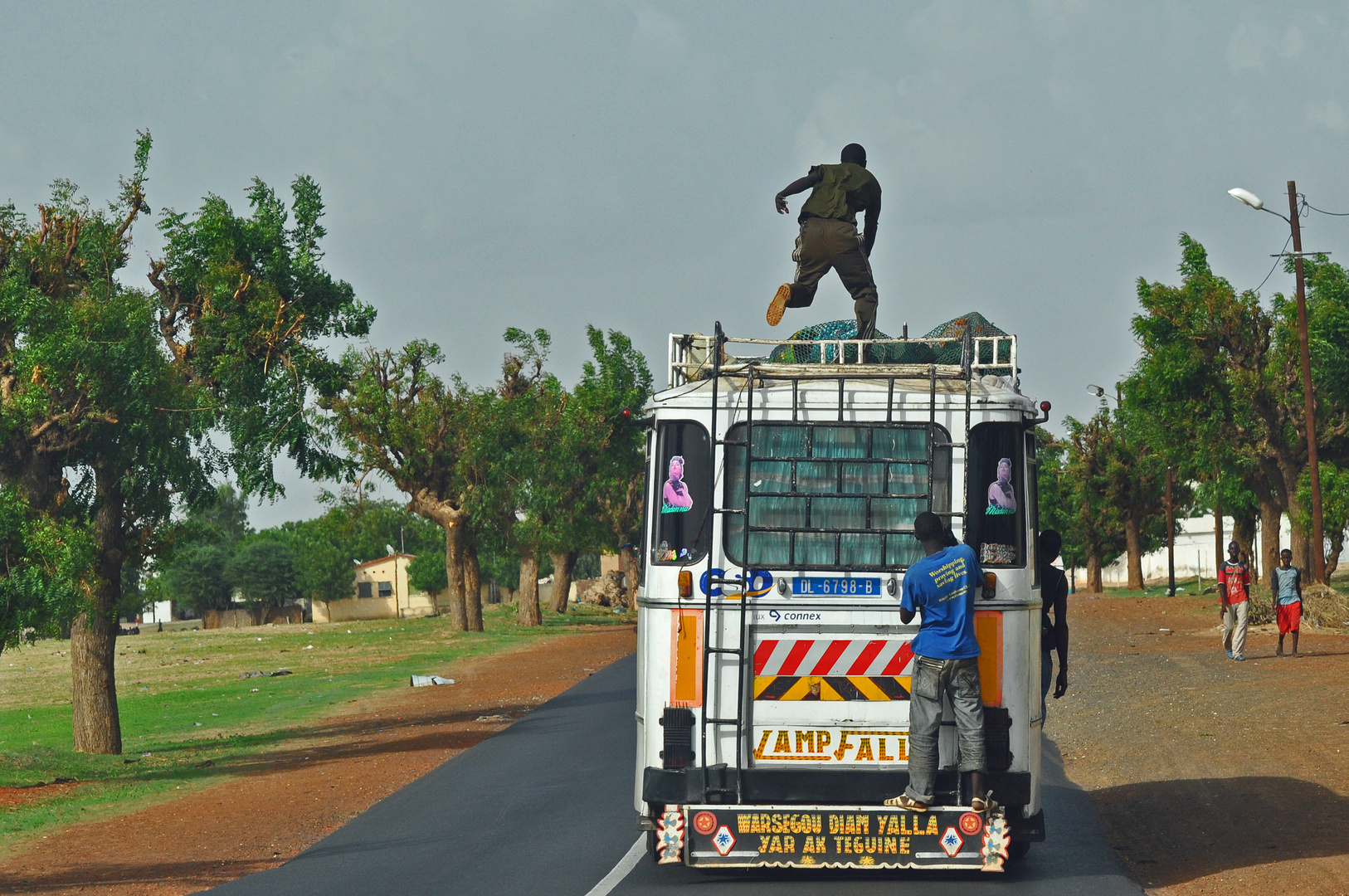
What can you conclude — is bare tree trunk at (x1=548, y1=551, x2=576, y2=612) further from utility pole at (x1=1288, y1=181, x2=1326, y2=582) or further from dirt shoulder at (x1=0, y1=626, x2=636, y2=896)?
dirt shoulder at (x1=0, y1=626, x2=636, y2=896)

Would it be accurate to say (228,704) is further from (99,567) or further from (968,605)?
(968,605)

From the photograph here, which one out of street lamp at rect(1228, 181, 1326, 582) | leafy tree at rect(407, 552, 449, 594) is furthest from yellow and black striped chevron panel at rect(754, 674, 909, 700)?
leafy tree at rect(407, 552, 449, 594)

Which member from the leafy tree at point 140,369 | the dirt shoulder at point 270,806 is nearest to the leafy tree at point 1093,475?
the dirt shoulder at point 270,806

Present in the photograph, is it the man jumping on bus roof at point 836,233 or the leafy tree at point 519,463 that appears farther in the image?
the leafy tree at point 519,463

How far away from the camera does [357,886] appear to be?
9055 millimetres

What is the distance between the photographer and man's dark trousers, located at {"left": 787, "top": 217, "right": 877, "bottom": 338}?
10086 mm

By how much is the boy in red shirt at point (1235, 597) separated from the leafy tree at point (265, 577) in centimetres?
9280

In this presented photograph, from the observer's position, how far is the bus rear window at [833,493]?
26.2 feet

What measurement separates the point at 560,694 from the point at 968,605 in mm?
17632

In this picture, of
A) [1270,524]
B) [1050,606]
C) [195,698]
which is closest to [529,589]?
[195,698]

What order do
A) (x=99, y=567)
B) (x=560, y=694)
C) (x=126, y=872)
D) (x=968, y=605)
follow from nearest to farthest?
(x=968, y=605) < (x=126, y=872) < (x=99, y=567) < (x=560, y=694)

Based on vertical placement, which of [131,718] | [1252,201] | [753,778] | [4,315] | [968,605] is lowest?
[131,718]

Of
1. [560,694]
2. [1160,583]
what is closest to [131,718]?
[560,694]

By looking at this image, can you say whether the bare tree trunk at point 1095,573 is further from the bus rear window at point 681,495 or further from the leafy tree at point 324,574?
the bus rear window at point 681,495
